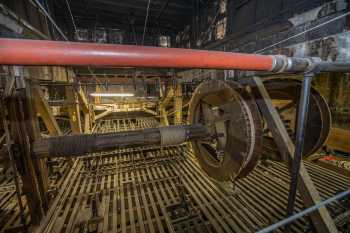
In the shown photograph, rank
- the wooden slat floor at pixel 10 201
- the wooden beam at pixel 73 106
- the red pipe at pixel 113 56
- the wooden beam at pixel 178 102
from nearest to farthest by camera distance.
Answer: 1. the red pipe at pixel 113 56
2. the wooden slat floor at pixel 10 201
3. the wooden beam at pixel 73 106
4. the wooden beam at pixel 178 102

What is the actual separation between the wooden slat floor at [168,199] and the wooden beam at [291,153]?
2.72 feet

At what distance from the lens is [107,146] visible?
1.66m

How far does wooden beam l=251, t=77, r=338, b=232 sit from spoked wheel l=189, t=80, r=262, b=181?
0.68ft

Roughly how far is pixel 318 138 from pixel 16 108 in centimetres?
396

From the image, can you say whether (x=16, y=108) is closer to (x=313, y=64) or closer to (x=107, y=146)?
(x=107, y=146)

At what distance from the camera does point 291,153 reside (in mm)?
1388

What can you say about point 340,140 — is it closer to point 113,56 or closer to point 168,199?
point 168,199

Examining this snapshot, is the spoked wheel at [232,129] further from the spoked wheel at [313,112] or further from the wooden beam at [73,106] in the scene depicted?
the wooden beam at [73,106]

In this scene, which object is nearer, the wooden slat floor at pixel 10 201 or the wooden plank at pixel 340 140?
the wooden slat floor at pixel 10 201

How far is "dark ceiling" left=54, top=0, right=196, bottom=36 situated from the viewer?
692cm

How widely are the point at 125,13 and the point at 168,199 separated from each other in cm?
889

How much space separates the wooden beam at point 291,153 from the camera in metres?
1.18

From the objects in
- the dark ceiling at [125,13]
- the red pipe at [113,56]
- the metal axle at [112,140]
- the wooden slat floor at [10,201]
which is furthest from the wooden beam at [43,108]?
the dark ceiling at [125,13]

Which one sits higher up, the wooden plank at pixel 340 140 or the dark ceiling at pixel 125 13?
the dark ceiling at pixel 125 13
